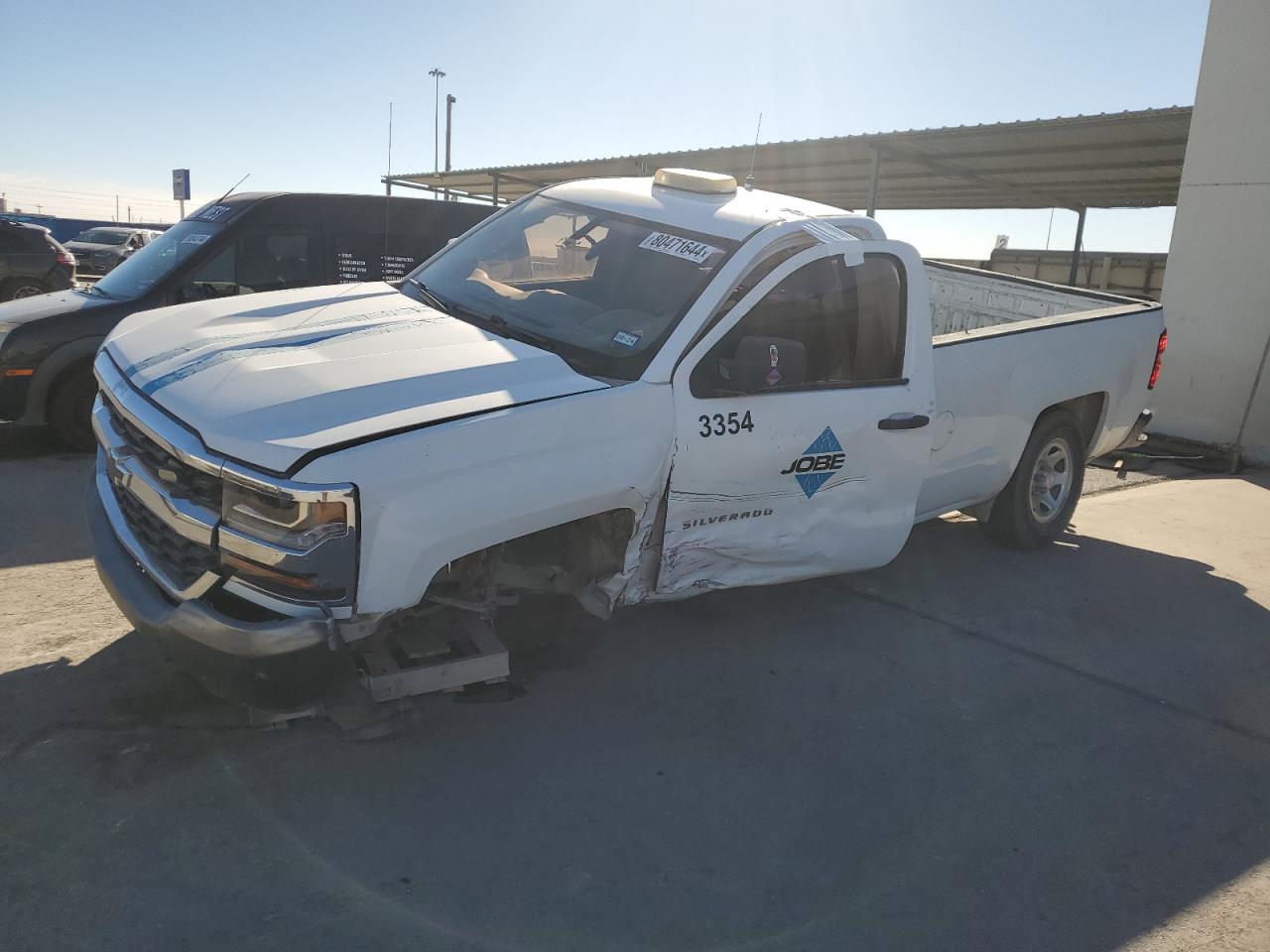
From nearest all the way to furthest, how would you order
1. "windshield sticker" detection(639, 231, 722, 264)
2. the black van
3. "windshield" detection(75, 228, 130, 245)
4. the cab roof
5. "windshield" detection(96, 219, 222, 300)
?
"windshield sticker" detection(639, 231, 722, 264), the cab roof, the black van, "windshield" detection(96, 219, 222, 300), "windshield" detection(75, 228, 130, 245)

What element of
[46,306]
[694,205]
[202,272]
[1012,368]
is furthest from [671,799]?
[46,306]

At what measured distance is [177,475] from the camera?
3.08 metres

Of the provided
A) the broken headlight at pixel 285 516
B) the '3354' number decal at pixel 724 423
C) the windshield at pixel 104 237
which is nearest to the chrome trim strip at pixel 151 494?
the broken headlight at pixel 285 516

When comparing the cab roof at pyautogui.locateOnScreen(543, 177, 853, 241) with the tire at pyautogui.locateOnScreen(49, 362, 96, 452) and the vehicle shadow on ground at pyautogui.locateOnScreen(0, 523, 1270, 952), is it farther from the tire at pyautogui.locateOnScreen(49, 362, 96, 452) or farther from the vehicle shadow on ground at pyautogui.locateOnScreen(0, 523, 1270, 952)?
the tire at pyautogui.locateOnScreen(49, 362, 96, 452)

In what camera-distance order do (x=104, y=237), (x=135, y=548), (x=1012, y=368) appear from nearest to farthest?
(x=135, y=548), (x=1012, y=368), (x=104, y=237)

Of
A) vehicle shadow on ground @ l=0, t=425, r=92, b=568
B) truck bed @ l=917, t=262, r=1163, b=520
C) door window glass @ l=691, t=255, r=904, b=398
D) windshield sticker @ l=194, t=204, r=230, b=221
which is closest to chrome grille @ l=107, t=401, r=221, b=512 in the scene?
door window glass @ l=691, t=255, r=904, b=398

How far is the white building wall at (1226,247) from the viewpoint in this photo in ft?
32.0

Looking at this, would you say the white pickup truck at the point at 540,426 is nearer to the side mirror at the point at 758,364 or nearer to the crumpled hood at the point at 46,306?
the side mirror at the point at 758,364

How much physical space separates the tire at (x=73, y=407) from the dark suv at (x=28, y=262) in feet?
32.4

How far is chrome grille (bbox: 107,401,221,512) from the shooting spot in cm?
298

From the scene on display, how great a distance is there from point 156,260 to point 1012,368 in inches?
241

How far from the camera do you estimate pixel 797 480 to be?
4105 mm

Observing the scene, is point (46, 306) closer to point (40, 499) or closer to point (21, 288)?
point (40, 499)

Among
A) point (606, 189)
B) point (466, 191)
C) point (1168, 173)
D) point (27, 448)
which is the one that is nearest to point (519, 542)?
point (606, 189)
